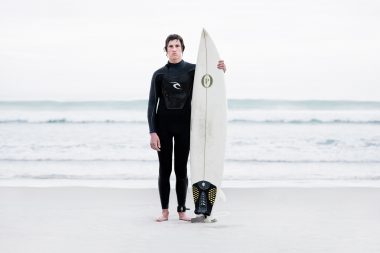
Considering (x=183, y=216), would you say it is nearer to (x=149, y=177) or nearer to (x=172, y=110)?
(x=172, y=110)

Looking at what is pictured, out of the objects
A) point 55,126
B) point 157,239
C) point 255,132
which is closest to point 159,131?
point 157,239

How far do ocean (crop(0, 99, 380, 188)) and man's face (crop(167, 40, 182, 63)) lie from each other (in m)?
2.27

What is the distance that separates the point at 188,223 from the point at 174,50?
1252mm

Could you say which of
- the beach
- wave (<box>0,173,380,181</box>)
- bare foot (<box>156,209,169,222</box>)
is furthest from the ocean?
bare foot (<box>156,209,169,222</box>)

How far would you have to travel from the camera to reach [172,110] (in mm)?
4445

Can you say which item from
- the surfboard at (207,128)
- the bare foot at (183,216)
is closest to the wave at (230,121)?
the surfboard at (207,128)

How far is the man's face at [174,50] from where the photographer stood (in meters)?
4.40

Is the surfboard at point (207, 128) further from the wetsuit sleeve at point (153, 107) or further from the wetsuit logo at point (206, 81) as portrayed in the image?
the wetsuit sleeve at point (153, 107)

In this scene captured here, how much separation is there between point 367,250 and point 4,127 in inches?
557

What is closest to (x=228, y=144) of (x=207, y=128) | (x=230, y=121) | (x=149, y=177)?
(x=230, y=121)

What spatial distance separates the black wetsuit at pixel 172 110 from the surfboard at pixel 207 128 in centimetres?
6

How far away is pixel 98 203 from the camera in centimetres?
522

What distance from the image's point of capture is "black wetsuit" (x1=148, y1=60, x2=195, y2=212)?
174 inches

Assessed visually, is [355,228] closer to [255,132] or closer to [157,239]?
[157,239]
